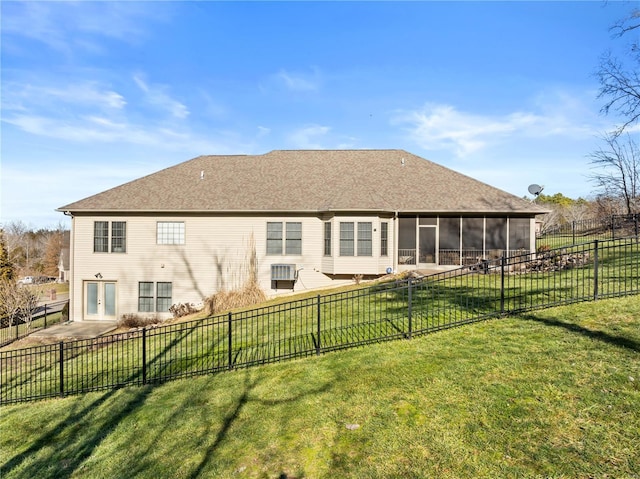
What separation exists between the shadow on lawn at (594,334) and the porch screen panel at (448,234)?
1115cm

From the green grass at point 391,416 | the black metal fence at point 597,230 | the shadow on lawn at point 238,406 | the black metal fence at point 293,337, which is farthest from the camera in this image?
the black metal fence at point 597,230

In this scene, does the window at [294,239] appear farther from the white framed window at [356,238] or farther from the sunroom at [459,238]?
the sunroom at [459,238]

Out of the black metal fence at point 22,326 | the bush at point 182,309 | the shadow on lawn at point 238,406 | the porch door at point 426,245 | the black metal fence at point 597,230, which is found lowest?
the black metal fence at point 22,326

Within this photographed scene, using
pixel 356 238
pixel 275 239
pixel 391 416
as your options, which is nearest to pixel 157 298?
pixel 275 239

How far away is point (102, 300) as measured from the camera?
19078 mm

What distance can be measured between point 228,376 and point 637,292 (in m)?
9.69

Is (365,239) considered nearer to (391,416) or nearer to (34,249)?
(391,416)

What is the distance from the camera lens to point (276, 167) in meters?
22.4

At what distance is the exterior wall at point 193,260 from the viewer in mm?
18891

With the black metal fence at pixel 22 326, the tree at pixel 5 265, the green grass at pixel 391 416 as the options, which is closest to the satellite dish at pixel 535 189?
the green grass at pixel 391 416

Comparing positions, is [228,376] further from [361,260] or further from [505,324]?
[361,260]

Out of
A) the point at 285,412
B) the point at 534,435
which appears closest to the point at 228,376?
the point at 285,412

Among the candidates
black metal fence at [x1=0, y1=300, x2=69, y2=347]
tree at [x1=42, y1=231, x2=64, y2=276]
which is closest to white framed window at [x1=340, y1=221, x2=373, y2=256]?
black metal fence at [x1=0, y1=300, x2=69, y2=347]

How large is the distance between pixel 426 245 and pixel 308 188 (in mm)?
7251
